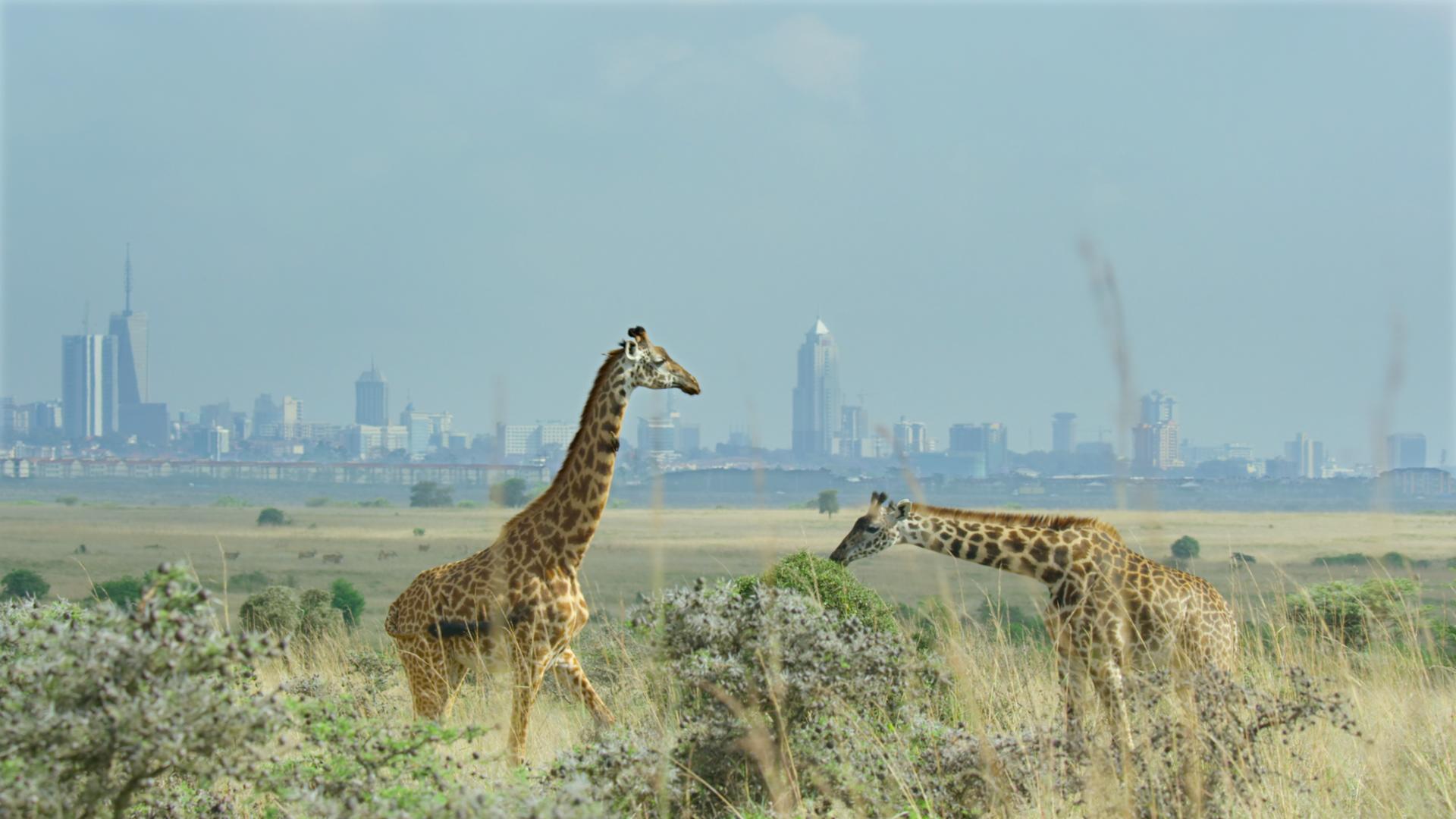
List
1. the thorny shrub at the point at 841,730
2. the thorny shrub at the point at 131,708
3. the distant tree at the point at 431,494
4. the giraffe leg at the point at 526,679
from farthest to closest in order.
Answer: the distant tree at the point at 431,494 < the giraffe leg at the point at 526,679 < the thorny shrub at the point at 841,730 < the thorny shrub at the point at 131,708

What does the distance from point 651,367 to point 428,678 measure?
210 cm

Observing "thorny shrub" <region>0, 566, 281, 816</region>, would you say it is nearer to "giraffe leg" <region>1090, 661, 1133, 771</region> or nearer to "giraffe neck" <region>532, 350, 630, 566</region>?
"giraffe neck" <region>532, 350, 630, 566</region>

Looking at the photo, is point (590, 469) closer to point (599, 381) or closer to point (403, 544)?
point (599, 381)

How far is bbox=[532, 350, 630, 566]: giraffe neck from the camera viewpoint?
7.24 meters

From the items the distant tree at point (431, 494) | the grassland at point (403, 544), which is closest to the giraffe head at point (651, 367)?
the grassland at point (403, 544)

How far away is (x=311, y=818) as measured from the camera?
4.56 metres

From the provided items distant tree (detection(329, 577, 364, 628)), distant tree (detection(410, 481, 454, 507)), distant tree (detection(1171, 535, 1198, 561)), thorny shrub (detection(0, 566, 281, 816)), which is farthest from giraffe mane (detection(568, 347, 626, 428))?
distant tree (detection(410, 481, 454, 507))

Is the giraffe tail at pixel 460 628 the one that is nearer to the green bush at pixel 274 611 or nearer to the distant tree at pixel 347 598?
the green bush at pixel 274 611

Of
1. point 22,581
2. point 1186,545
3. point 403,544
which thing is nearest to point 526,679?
point 22,581

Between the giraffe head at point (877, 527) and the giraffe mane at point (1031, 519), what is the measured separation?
0.11 m

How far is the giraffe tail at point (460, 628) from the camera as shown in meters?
6.93

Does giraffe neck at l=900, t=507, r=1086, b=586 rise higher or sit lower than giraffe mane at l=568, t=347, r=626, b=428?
lower

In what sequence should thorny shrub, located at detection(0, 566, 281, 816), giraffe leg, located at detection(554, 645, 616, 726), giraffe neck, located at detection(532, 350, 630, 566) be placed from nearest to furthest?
thorny shrub, located at detection(0, 566, 281, 816) → giraffe leg, located at detection(554, 645, 616, 726) → giraffe neck, located at detection(532, 350, 630, 566)

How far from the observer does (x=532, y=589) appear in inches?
274
